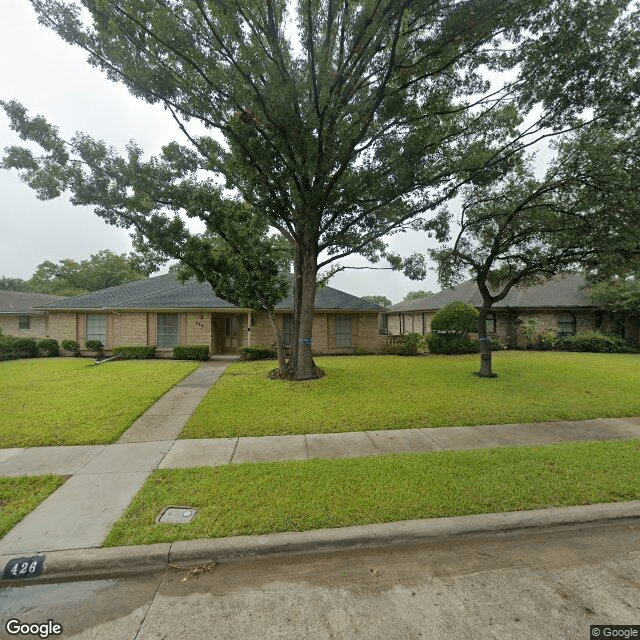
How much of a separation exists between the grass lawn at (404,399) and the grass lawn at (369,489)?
5.53 feet

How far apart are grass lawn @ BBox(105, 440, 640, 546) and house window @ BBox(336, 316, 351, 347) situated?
1307 cm

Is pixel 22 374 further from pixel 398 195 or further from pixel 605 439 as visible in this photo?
pixel 605 439

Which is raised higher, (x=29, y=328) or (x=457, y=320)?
(x=457, y=320)

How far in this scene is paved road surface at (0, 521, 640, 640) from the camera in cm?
227

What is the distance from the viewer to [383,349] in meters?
18.2

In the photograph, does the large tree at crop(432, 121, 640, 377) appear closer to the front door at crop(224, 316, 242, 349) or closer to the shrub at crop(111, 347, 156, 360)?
the front door at crop(224, 316, 242, 349)

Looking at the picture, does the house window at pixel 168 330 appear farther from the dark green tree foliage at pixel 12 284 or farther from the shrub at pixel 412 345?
the dark green tree foliage at pixel 12 284

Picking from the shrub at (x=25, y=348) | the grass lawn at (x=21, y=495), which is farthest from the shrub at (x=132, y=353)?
the grass lawn at (x=21, y=495)

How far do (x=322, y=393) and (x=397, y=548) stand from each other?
5.84 meters

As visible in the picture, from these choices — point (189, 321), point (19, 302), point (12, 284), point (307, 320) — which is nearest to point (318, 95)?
point (307, 320)

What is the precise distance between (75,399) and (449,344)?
16.7 metres

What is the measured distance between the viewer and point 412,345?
17.7 metres

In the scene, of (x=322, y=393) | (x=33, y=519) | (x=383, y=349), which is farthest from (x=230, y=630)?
(x=383, y=349)

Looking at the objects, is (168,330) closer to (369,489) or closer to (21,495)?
(21,495)
